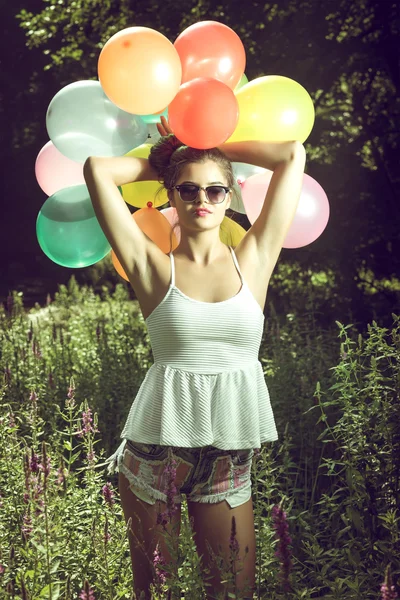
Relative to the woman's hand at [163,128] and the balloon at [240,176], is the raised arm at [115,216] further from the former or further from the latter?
the balloon at [240,176]

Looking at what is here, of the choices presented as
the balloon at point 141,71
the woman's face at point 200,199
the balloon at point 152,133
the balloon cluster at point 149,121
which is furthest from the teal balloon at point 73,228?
the woman's face at point 200,199

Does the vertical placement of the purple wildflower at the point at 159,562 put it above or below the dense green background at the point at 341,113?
below

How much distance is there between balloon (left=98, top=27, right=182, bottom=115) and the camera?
8.14ft

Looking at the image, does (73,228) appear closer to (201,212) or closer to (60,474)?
(201,212)

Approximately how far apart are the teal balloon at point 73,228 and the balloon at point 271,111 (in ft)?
1.99

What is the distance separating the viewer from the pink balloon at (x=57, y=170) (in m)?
2.97

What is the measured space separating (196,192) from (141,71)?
1.58ft

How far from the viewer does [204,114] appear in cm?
228

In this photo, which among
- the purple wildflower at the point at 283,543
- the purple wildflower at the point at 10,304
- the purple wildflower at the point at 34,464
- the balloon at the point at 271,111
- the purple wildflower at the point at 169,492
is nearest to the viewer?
the purple wildflower at the point at 283,543

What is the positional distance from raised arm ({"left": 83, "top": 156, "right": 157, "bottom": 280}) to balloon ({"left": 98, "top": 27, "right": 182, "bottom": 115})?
27cm

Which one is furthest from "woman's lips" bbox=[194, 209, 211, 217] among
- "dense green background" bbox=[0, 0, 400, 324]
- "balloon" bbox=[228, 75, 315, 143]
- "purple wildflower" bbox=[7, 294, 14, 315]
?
"dense green background" bbox=[0, 0, 400, 324]

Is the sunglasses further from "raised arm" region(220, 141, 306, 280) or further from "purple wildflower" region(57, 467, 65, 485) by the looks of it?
"purple wildflower" region(57, 467, 65, 485)

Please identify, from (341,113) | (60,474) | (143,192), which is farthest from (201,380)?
(341,113)

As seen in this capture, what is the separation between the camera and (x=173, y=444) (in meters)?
2.13
